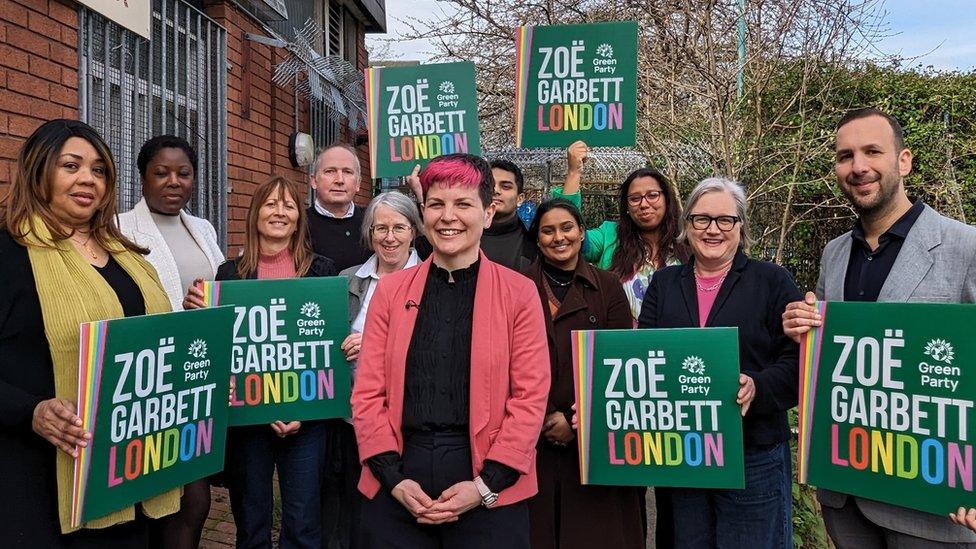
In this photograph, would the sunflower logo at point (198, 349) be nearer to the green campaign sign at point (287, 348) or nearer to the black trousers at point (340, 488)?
the green campaign sign at point (287, 348)

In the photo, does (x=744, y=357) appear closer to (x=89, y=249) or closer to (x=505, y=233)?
(x=505, y=233)

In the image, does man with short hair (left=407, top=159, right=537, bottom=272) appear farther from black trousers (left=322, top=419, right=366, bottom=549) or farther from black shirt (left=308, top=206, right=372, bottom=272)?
black trousers (left=322, top=419, right=366, bottom=549)

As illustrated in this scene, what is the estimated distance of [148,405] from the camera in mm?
2217

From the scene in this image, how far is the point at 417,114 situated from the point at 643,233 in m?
1.54

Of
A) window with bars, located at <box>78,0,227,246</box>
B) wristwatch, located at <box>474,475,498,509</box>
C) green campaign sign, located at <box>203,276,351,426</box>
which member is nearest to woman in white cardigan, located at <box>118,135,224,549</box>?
green campaign sign, located at <box>203,276,351,426</box>

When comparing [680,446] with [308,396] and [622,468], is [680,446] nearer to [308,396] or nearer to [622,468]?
[622,468]

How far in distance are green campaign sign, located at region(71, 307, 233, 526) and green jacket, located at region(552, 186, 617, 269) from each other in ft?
6.71

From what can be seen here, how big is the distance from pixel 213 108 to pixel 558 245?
12.6ft

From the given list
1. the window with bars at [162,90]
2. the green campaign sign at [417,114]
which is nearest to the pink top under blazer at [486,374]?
the green campaign sign at [417,114]

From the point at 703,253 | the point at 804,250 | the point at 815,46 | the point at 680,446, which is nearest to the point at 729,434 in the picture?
the point at 680,446

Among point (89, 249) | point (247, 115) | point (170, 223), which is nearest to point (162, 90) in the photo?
point (247, 115)

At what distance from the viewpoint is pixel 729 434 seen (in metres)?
2.54

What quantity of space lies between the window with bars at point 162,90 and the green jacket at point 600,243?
2815 mm

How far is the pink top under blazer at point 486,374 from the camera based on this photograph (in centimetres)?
219
